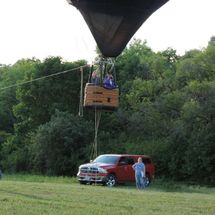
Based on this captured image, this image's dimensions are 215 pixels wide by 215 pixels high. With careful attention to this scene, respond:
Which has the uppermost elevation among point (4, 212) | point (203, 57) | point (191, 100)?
point (203, 57)

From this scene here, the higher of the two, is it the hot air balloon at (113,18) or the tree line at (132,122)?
the tree line at (132,122)

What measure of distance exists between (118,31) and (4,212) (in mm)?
8361

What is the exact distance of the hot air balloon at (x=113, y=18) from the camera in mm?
1676

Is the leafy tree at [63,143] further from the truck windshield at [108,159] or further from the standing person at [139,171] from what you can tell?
the standing person at [139,171]

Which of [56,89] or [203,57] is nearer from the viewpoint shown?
[203,57]

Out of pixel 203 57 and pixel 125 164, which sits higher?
pixel 203 57

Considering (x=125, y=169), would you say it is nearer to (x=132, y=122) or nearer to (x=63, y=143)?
(x=63, y=143)

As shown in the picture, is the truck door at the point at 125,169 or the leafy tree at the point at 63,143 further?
the leafy tree at the point at 63,143

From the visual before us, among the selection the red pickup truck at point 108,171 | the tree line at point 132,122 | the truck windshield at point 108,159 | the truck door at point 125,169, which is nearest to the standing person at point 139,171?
the red pickup truck at point 108,171

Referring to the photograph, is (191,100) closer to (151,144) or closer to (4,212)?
(151,144)

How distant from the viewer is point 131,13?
1.72 metres

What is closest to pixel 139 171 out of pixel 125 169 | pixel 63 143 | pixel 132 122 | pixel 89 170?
pixel 89 170

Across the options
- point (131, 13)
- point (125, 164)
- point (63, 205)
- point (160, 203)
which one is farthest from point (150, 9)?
point (125, 164)

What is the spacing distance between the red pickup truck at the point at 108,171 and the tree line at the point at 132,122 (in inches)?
287
